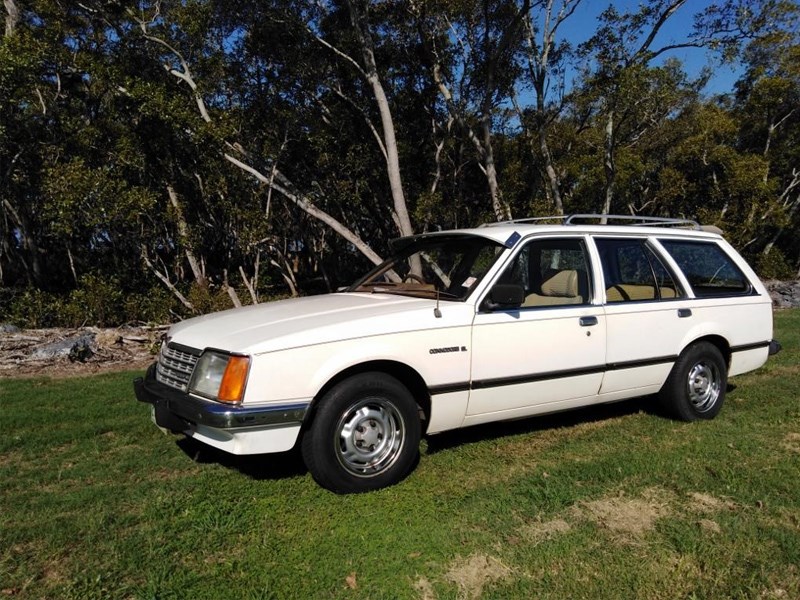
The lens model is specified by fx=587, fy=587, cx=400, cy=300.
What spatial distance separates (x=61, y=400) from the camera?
638 centimetres

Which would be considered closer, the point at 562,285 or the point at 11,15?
A: the point at 562,285

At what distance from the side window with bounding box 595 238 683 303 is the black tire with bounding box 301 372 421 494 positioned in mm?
2170

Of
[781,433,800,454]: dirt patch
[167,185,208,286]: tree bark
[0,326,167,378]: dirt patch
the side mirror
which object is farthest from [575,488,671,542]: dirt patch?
[167,185,208,286]: tree bark

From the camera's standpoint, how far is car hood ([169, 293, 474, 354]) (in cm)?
353

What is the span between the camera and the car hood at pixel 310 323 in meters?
3.53

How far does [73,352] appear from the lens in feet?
28.8

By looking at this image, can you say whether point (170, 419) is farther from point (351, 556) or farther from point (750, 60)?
point (750, 60)

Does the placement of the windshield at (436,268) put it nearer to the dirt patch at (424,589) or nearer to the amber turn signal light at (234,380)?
the amber turn signal light at (234,380)

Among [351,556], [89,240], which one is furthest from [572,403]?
[89,240]

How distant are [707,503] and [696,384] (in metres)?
1.90

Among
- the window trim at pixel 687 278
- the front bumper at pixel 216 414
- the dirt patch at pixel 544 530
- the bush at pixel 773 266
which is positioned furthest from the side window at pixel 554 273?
the bush at pixel 773 266

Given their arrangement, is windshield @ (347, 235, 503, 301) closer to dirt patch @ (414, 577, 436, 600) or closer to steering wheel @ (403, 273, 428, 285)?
steering wheel @ (403, 273, 428, 285)

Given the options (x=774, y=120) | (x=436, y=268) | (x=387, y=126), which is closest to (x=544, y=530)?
(x=436, y=268)

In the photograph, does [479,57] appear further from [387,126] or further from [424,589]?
[424,589]
